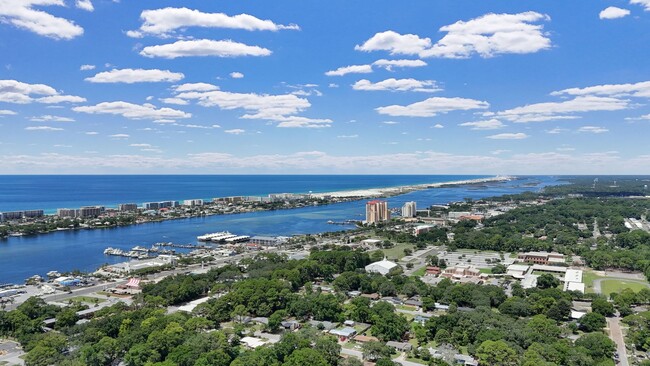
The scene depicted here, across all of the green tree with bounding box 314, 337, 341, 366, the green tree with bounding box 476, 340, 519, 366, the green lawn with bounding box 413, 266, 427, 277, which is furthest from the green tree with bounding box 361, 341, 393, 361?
the green lawn with bounding box 413, 266, 427, 277

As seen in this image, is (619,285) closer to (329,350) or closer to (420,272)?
(420,272)

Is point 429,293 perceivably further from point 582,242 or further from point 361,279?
point 582,242

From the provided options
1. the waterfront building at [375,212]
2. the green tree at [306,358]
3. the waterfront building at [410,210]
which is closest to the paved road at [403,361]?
the green tree at [306,358]

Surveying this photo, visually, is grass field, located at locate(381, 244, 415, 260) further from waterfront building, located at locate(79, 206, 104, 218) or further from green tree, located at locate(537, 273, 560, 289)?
waterfront building, located at locate(79, 206, 104, 218)

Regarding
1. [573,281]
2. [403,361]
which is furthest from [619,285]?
[403,361]

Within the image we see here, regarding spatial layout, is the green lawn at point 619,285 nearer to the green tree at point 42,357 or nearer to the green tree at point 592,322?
the green tree at point 592,322

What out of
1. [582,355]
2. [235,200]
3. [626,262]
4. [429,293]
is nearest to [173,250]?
[429,293]
